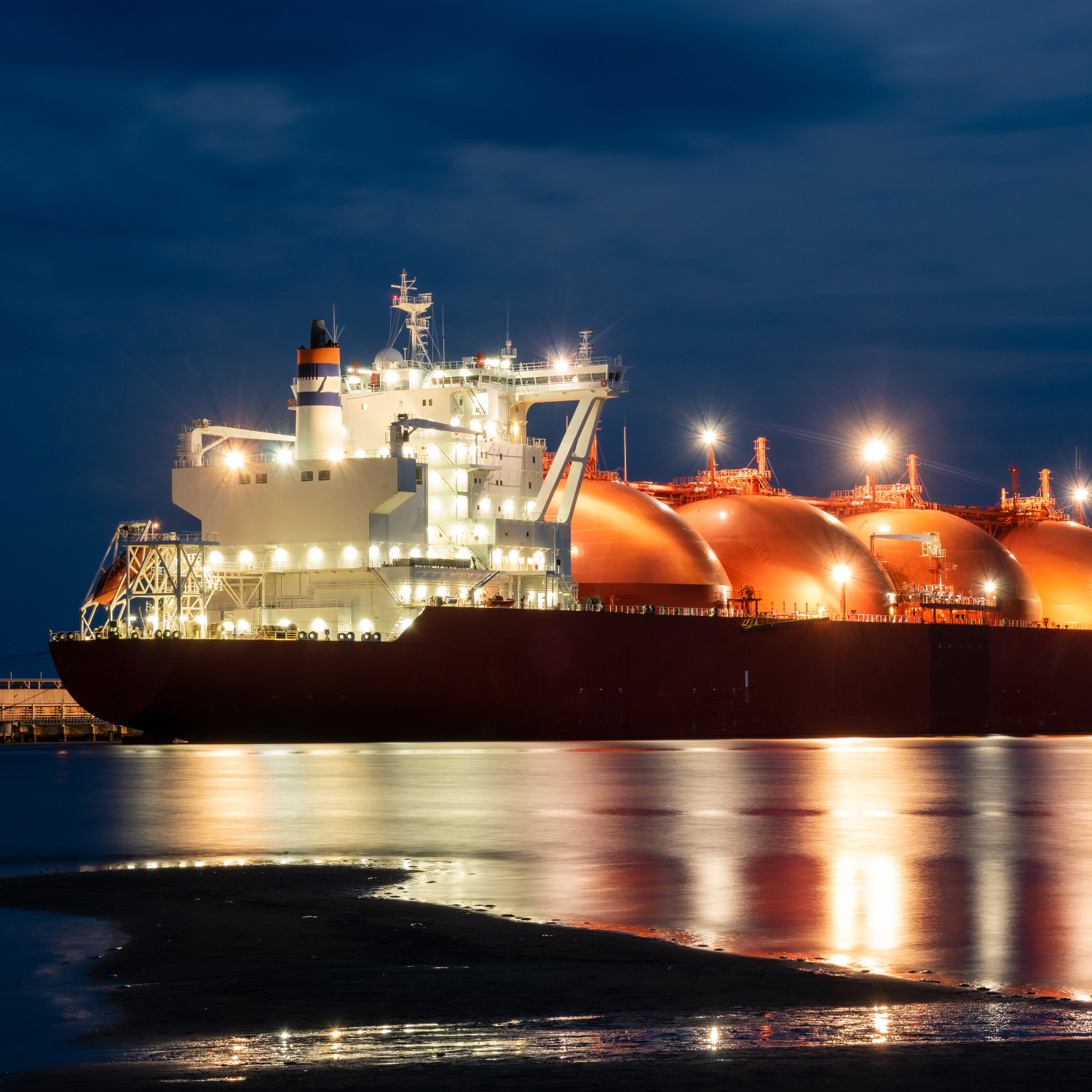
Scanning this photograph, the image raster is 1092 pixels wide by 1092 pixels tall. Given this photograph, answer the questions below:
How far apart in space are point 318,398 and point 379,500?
4.00m

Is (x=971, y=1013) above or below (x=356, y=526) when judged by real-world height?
below

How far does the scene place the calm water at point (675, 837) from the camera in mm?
11203

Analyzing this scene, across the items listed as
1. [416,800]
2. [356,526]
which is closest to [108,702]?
[356,526]

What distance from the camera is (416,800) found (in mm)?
23734

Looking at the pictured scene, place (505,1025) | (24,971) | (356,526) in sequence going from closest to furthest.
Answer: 1. (505,1025)
2. (24,971)
3. (356,526)

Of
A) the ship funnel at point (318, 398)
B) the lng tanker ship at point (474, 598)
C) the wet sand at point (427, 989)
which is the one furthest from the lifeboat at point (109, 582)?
the wet sand at point (427, 989)

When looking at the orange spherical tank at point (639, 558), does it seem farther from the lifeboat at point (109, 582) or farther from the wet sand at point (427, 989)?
the wet sand at point (427, 989)

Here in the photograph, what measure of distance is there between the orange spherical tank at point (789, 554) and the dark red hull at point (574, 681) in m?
2.18

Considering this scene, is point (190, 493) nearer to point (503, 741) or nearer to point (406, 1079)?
point (503, 741)

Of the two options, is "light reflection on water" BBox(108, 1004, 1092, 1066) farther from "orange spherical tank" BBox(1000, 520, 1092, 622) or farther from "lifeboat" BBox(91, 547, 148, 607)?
"orange spherical tank" BBox(1000, 520, 1092, 622)

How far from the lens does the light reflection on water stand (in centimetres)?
725

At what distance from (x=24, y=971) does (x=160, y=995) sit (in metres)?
1.24

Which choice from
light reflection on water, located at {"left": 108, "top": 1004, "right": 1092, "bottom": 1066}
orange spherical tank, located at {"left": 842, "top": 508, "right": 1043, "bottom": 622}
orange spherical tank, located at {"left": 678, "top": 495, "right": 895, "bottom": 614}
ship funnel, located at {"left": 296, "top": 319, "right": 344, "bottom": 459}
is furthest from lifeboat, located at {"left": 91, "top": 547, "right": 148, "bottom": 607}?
light reflection on water, located at {"left": 108, "top": 1004, "right": 1092, "bottom": 1066}

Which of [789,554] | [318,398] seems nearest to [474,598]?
[318,398]
